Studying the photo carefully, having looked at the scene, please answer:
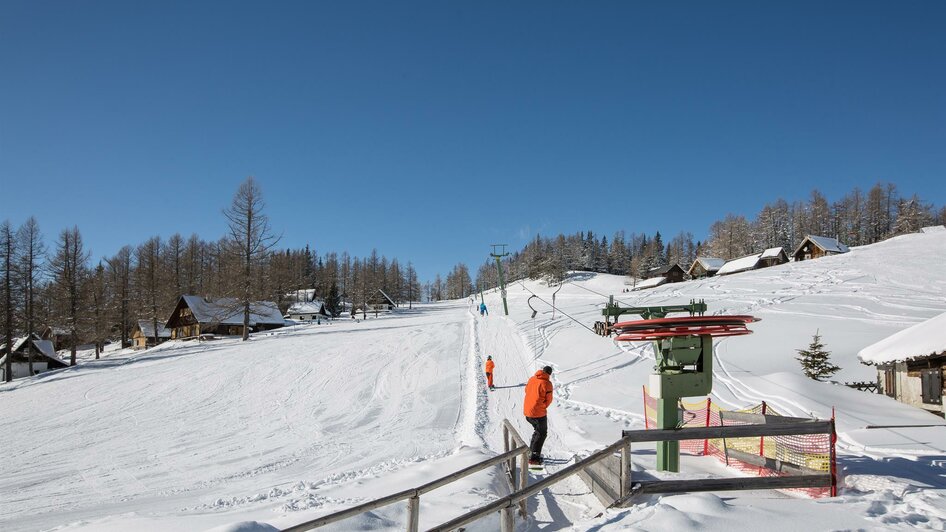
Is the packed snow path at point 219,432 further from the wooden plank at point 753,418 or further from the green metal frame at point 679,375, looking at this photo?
the wooden plank at point 753,418

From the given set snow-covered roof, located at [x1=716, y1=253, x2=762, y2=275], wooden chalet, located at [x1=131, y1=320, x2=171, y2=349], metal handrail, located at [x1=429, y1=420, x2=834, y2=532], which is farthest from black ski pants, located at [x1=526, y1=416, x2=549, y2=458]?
snow-covered roof, located at [x1=716, y1=253, x2=762, y2=275]

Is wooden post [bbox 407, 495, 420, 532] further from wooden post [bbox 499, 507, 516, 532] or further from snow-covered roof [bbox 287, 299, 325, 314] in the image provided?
snow-covered roof [bbox 287, 299, 325, 314]

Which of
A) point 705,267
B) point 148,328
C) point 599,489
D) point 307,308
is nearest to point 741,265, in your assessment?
point 705,267

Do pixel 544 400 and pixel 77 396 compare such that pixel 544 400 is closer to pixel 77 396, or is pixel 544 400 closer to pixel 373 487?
pixel 373 487

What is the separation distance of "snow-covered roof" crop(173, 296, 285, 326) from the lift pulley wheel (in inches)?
1658

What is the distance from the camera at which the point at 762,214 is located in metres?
115

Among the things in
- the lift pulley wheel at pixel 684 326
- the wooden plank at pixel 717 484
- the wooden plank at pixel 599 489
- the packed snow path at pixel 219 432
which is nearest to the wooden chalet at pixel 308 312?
the packed snow path at pixel 219 432

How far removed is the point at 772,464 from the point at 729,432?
7.59 ft

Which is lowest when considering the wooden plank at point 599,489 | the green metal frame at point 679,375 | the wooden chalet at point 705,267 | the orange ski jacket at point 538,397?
the wooden plank at point 599,489

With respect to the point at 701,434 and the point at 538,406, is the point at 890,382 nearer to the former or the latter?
the point at 538,406

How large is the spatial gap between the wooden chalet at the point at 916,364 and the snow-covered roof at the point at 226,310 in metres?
42.9

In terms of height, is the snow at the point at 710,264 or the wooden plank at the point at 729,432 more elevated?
the snow at the point at 710,264

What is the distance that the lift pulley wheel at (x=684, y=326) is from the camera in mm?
6368

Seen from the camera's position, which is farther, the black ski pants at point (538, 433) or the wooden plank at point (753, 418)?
the black ski pants at point (538, 433)
